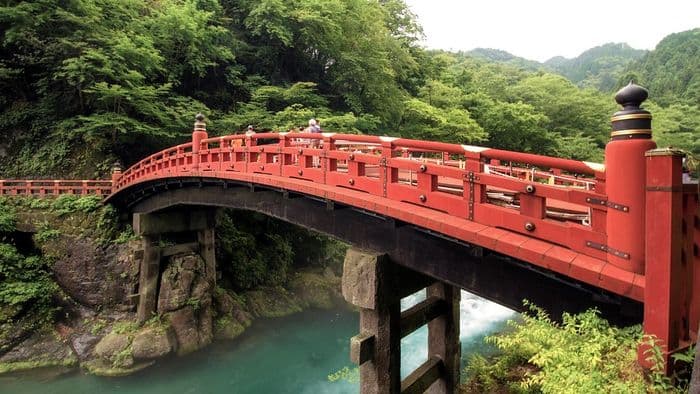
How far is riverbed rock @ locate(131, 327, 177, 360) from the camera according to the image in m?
11.0

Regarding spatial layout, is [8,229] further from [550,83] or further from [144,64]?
[550,83]

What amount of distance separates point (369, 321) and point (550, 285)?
8.00ft

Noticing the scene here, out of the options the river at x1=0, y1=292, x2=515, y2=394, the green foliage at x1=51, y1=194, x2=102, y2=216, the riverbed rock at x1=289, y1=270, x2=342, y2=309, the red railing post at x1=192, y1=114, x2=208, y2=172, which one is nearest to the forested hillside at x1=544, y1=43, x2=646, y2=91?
the riverbed rock at x1=289, y1=270, x2=342, y2=309

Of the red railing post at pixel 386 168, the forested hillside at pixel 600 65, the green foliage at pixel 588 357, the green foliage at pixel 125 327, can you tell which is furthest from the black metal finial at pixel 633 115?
the forested hillside at pixel 600 65

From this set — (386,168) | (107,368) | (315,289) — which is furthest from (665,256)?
(315,289)

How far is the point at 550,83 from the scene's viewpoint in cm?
2669

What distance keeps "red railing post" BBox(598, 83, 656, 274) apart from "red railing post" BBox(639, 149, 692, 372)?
0.16 m

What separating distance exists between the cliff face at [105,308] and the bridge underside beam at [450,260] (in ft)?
20.5

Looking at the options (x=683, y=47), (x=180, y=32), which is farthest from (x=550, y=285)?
(x=683, y=47)

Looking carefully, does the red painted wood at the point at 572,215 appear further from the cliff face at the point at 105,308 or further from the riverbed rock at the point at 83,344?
the riverbed rock at the point at 83,344

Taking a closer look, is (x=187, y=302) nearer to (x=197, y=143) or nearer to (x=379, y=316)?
(x=197, y=143)

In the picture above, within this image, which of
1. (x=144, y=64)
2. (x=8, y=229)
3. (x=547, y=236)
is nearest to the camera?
(x=547, y=236)

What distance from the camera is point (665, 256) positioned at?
8.11 ft

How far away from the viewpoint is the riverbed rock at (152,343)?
35.9ft
